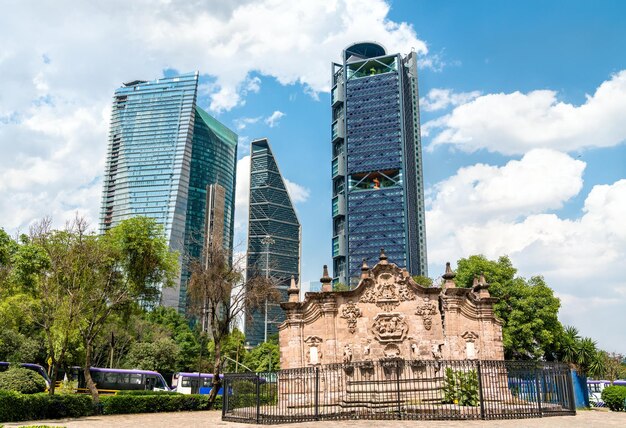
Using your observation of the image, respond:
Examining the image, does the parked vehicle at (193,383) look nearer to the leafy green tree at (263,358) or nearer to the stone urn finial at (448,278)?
the leafy green tree at (263,358)

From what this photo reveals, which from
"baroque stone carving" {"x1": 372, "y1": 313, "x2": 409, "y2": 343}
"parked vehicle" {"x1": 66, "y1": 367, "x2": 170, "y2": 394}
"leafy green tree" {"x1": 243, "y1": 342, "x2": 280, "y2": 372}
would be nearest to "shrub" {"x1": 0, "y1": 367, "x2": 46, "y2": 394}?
"parked vehicle" {"x1": 66, "y1": 367, "x2": 170, "y2": 394}

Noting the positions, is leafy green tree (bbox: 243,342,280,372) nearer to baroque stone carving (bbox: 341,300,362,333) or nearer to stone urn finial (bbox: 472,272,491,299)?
baroque stone carving (bbox: 341,300,362,333)

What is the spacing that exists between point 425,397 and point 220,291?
1255cm

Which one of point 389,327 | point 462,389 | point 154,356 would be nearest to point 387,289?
point 389,327

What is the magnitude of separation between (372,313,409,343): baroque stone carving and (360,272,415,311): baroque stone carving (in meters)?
0.55

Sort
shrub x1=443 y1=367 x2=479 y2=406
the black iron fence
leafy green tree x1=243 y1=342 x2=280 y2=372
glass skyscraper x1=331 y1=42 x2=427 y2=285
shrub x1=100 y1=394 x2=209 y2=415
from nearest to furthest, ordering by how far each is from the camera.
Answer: the black iron fence → shrub x1=443 y1=367 x2=479 y2=406 → shrub x1=100 y1=394 x2=209 y2=415 → leafy green tree x1=243 y1=342 x2=280 y2=372 → glass skyscraper x1=331 y1=42 x2=427 y2=285

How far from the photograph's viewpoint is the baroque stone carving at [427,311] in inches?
1033

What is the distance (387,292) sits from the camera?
26.9m

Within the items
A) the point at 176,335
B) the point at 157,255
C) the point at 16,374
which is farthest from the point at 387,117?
the point at 16,374

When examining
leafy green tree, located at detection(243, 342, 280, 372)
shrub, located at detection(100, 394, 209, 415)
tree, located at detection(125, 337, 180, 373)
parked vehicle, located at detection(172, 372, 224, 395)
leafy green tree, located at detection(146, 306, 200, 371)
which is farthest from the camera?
leafy green tree, located at detection(243, 342, 280, 372)

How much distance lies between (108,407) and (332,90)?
427 feet

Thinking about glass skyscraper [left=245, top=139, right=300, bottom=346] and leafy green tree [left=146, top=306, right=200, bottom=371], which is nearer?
leafy green tree [left=146, top=306, right=200, bottom=371]

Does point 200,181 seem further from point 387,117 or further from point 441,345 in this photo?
point 441,345

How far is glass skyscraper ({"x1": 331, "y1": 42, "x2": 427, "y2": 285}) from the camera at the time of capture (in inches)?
5039
